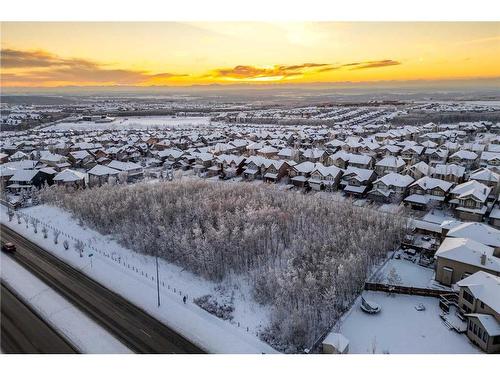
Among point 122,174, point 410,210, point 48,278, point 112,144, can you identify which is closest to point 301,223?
point 410,210

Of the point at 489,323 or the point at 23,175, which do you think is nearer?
the point at 489,323

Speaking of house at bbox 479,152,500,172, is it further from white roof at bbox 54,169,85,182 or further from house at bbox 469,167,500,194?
white roof at bbox 54,169,85,182

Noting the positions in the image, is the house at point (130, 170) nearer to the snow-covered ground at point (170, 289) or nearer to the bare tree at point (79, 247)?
the snow-covered ground at point (170, 289)

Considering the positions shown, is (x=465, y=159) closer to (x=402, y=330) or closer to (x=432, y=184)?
Answer: (x=432, y=184)

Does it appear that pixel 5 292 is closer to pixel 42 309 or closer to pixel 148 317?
pixel 42 309

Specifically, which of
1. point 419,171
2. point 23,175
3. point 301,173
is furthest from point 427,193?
point 23,175

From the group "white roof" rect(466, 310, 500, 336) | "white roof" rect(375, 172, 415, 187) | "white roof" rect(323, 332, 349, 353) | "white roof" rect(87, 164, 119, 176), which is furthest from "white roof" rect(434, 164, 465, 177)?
"white roof" rect(87, 164, 119, 176)
